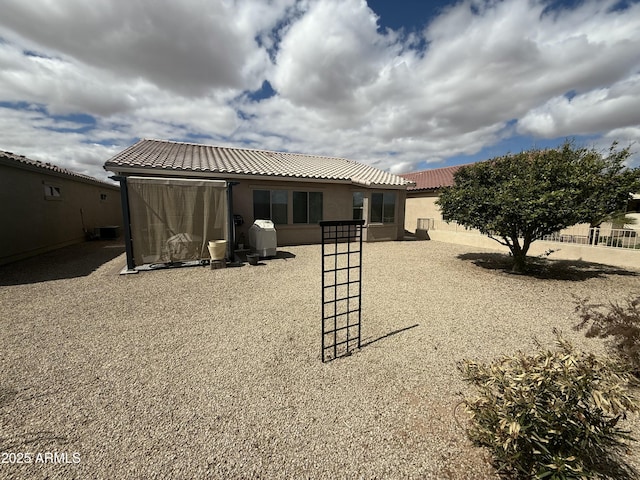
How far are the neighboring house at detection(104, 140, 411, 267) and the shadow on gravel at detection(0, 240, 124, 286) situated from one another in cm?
200

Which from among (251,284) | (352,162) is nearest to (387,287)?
(251,284)

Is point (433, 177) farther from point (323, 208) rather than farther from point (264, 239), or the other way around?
point (264, 239)

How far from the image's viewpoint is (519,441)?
6.02ft

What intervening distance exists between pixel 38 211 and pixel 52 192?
1515 millimetres

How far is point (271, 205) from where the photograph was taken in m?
10.8

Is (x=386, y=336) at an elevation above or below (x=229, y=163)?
below

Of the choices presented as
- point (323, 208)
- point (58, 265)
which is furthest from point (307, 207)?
point (58, 265)

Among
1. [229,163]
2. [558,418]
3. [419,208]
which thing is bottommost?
[558,418]

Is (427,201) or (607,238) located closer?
(607,238)

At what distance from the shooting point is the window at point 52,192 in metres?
10.2

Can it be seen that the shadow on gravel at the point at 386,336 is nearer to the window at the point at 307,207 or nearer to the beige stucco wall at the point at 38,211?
the window at the point at 307,207

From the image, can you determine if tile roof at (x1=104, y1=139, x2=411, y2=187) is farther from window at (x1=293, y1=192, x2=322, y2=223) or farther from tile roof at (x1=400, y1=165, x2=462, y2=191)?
tile roof at (x1=400, y1=165, x2=462, y2=191)

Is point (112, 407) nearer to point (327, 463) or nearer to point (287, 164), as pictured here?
point (327, 463)

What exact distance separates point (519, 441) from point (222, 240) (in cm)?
789
